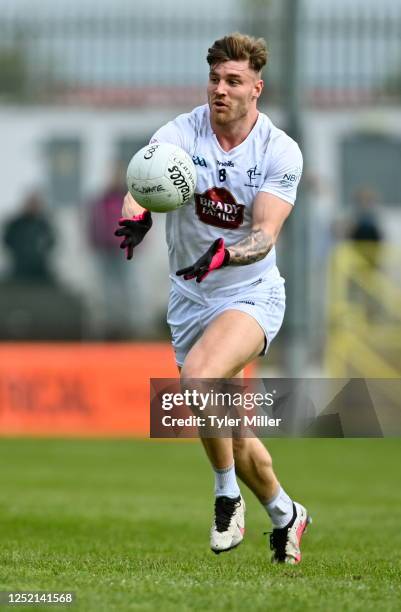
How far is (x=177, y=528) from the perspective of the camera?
36.5 feet

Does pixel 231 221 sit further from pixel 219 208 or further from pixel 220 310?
pixel 220 310

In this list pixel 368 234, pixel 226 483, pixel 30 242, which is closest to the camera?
pixel 226 483

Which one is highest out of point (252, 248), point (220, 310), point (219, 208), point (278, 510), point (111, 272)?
point (219, 208)

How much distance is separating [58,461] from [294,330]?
5.13 metres

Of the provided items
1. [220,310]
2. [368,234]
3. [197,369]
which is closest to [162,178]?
[220,310]

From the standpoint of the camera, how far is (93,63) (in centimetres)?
2362

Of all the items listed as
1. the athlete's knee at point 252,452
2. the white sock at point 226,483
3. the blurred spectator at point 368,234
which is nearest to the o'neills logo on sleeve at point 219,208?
the athlete's knee at point 252,452

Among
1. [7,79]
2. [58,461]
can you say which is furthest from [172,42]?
[58,461]

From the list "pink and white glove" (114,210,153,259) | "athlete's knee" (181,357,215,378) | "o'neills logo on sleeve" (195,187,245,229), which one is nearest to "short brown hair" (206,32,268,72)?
"o'neills logo on sleeve" (195,187,245,229)

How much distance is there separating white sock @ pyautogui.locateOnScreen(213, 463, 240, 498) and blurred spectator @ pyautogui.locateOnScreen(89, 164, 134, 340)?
13.5 meters

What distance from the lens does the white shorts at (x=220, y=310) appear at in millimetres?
8336

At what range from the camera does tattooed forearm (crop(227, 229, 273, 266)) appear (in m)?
7.85

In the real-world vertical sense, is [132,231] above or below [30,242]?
above

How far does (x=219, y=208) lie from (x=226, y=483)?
1566mm
